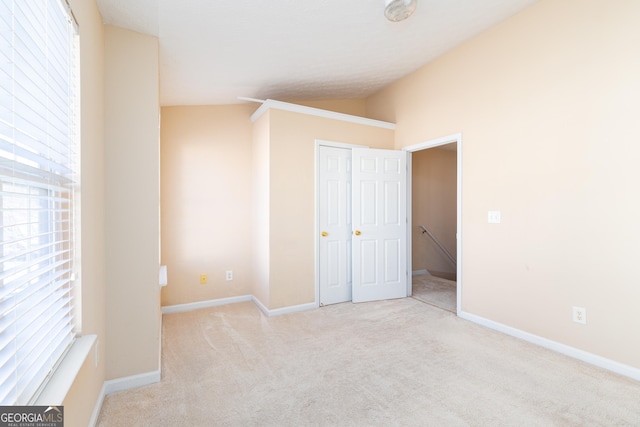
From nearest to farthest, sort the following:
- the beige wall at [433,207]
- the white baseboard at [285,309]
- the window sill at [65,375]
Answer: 1. the window sill at [65,375]
2. the white baseboard at [285,309]
3. the beige wall at [433,207]

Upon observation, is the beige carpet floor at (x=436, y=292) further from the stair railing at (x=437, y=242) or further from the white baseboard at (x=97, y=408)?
the white baseboard at (x=97, y=408)

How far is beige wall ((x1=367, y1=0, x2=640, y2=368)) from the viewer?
2.21 m

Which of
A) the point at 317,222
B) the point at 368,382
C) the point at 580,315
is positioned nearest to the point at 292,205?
the point at 317,222

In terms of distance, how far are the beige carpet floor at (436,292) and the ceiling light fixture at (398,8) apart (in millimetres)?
3124

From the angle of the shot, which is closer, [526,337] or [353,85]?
[526,337]

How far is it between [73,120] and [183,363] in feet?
6.33

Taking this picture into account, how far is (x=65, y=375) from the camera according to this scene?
4.13 ft

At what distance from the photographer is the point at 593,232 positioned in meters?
2.35

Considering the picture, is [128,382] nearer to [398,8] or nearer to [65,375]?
[65,375]

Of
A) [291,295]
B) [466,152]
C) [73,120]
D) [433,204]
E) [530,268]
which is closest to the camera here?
[73,120]

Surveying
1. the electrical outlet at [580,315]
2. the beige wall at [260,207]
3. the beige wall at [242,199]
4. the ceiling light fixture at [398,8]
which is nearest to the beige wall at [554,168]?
the electrical outlet at [580,315]

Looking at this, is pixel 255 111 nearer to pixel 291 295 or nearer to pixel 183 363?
pixel 291 295

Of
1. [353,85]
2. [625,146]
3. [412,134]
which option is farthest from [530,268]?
[353,85]

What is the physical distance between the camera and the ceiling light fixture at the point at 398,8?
2.25 metres
